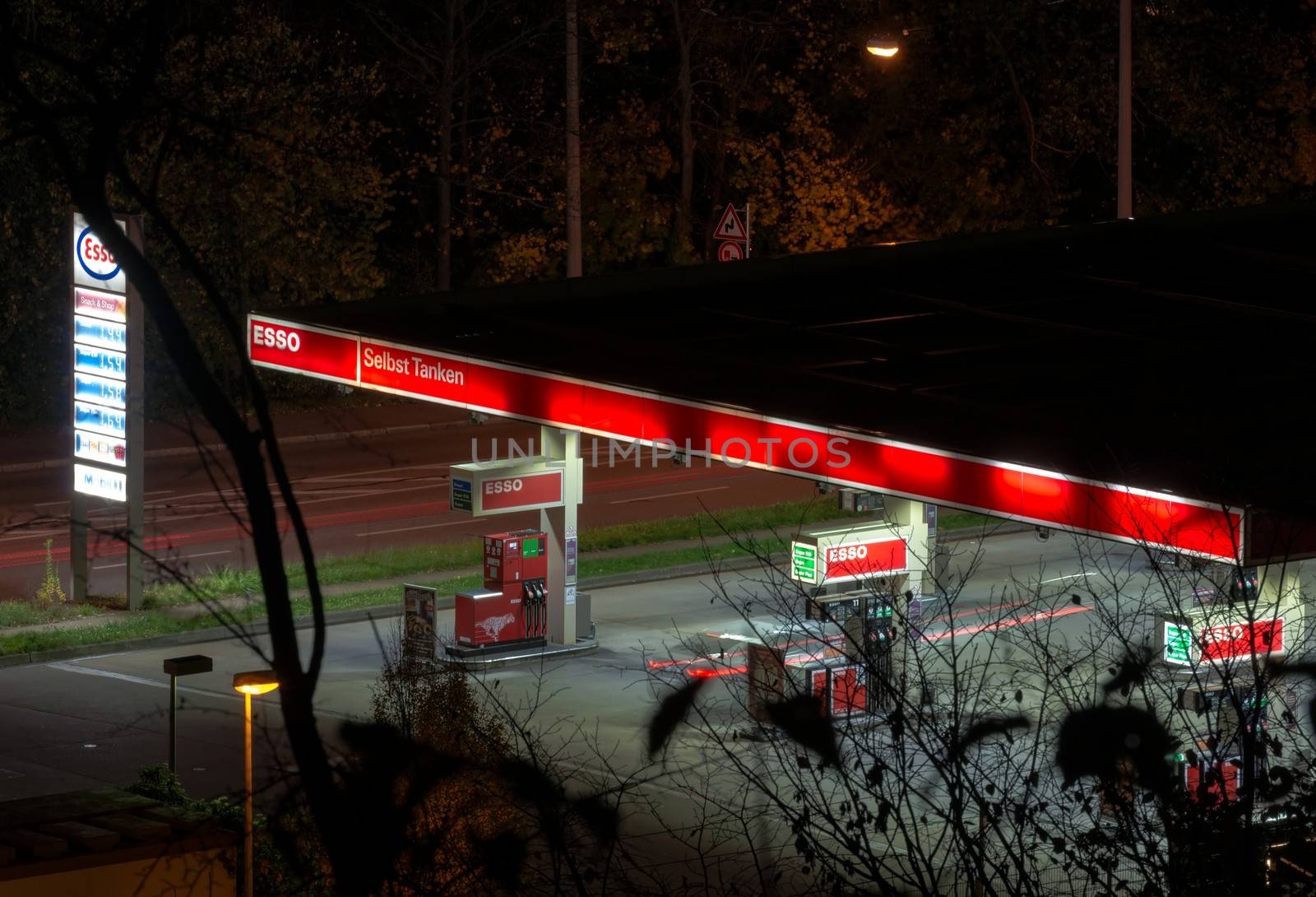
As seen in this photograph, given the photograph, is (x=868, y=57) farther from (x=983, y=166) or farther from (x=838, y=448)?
(x=838, y=448)

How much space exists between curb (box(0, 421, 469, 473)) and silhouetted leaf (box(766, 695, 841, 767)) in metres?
25.8

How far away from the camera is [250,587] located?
21.6 metres

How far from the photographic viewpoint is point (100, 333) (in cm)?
2220

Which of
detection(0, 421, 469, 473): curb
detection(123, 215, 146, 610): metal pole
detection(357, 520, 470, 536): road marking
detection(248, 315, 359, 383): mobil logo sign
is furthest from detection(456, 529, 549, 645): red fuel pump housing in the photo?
detection(0, 421, 469, 473): curb

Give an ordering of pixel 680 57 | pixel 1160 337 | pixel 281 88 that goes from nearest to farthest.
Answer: pixel 1160 337 → pixel 281 88 → pixel 680 57

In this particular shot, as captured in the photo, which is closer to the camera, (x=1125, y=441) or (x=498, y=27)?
(x=1125, y=441)

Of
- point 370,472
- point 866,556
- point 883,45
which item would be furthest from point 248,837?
point 370,472

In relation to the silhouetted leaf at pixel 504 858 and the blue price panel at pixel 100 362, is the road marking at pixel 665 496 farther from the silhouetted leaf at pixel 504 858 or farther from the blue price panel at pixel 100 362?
the silhouetted leaf at pixel 504 858

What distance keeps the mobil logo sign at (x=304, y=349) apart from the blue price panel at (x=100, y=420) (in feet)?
10.4

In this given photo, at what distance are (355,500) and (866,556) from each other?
13522 millimetres

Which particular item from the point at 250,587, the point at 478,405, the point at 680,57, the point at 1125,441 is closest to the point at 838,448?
the point at 1125,441

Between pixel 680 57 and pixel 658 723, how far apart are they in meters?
39.4

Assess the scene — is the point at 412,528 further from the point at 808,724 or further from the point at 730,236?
the point at 808,724

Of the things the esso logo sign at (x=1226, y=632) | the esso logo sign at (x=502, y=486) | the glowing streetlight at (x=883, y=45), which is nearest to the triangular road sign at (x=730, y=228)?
the glowing streetlight at (x=883, y=45)
